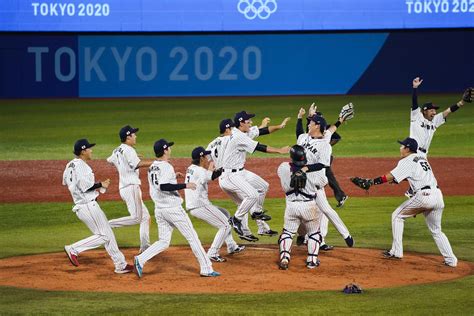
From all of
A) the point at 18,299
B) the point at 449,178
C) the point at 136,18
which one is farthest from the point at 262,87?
the point at 18,299

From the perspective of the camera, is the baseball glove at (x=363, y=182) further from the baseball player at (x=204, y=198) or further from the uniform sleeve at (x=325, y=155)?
the baseball player at (x=204, y=198)

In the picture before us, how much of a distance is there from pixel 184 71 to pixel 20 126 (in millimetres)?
4890

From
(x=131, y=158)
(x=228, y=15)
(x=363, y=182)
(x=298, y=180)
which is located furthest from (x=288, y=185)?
(x=228, y=15)

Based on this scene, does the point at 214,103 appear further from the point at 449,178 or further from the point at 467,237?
the point at 467,237

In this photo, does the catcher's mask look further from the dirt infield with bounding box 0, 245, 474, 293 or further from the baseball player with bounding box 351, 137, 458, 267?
the dirt infield with bounding box 0, 245, 474, 293

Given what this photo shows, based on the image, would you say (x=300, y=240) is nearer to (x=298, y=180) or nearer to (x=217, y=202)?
(x=298, y=180)

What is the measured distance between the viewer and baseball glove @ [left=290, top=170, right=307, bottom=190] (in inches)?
447

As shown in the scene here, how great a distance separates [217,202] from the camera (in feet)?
56.3

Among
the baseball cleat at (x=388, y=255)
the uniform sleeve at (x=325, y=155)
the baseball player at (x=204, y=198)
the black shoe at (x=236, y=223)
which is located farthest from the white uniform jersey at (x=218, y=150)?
the baseball cleat at (x=388, y=255)

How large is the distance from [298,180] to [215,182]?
8073 millimetres

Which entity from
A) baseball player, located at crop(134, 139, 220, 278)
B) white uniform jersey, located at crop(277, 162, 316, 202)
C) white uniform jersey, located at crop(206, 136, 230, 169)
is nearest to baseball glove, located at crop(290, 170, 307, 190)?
white uniform jersey, located at crop(277, 162, 316, 202)

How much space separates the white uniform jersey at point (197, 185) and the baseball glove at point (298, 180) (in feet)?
3.21

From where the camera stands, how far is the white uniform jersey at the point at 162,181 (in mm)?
11039

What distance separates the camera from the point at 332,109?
2788 cm
